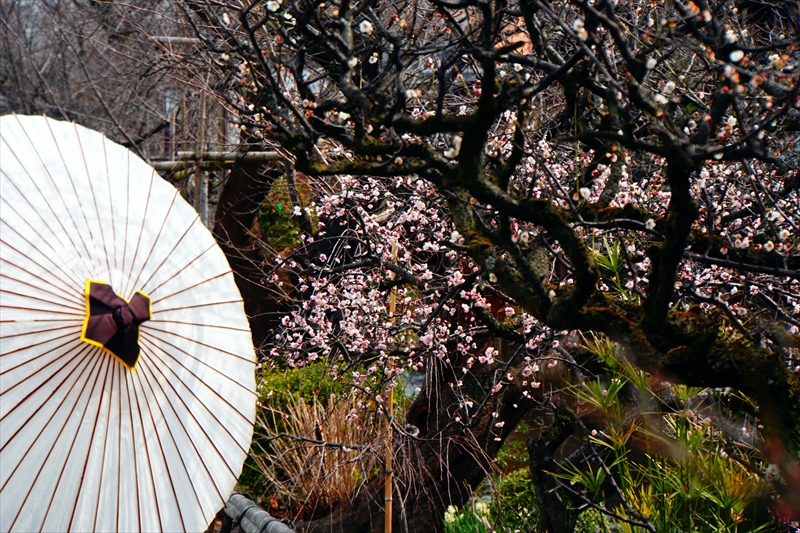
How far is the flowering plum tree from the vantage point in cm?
244

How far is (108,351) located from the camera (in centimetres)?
266

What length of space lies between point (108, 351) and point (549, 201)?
5.40 feet

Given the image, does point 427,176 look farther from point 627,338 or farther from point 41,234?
point 41,234

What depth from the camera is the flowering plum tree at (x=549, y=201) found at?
2438mm

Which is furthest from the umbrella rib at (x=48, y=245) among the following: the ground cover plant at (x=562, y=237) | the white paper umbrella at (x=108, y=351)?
the ground cover plant at (x=562, y=237)

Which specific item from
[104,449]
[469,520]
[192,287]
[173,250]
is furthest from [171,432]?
[469,520]

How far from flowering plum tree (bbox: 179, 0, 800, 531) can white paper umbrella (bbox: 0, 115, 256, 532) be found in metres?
0.71

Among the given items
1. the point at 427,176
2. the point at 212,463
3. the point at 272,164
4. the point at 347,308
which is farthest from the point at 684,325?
the point at 272,164

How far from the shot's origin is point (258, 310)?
8508mm

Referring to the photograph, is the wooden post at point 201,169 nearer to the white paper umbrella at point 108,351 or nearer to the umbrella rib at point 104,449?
the white paper umbrella at point 108,351

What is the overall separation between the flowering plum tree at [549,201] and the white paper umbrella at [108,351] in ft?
2.34

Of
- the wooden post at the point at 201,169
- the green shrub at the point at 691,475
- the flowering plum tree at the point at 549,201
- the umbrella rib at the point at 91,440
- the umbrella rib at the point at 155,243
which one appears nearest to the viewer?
the flowering plum tree at the point at 549,201

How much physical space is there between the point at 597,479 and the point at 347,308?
102 inches

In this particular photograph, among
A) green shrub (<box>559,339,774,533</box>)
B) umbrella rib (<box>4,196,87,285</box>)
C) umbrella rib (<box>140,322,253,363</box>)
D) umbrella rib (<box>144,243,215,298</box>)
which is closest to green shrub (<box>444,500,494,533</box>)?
green shrub (<box>559,339,774,533</box>)
